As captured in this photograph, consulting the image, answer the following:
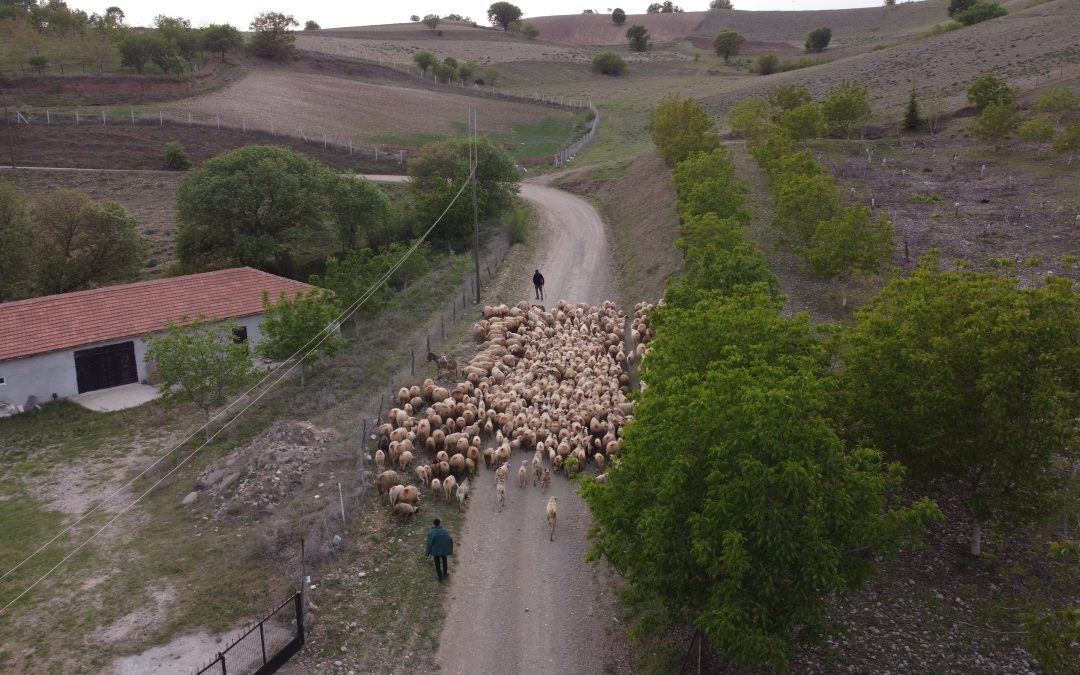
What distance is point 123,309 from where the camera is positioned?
34.2m

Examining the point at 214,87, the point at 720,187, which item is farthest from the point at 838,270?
the point at 214,87

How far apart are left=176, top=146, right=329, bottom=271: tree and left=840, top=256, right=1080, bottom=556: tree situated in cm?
3778

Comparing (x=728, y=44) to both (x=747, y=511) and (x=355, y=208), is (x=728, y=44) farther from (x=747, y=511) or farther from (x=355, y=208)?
(x=747, y=511)

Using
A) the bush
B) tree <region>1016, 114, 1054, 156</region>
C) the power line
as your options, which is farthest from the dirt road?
the bush

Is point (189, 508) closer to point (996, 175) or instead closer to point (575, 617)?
point (575, 617)

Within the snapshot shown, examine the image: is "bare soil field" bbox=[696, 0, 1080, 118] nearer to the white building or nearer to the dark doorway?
the white building

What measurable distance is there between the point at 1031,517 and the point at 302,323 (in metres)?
24.0

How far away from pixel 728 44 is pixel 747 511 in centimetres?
13408

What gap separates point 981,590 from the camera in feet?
55.7

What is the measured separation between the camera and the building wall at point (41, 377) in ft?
99.3

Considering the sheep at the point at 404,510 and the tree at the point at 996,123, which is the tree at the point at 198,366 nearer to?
the sheep at the point at 404,510

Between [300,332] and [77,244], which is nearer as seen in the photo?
[300,332]

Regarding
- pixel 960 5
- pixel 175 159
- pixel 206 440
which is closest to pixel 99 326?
pixel 206 440

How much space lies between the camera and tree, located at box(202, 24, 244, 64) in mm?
94375
